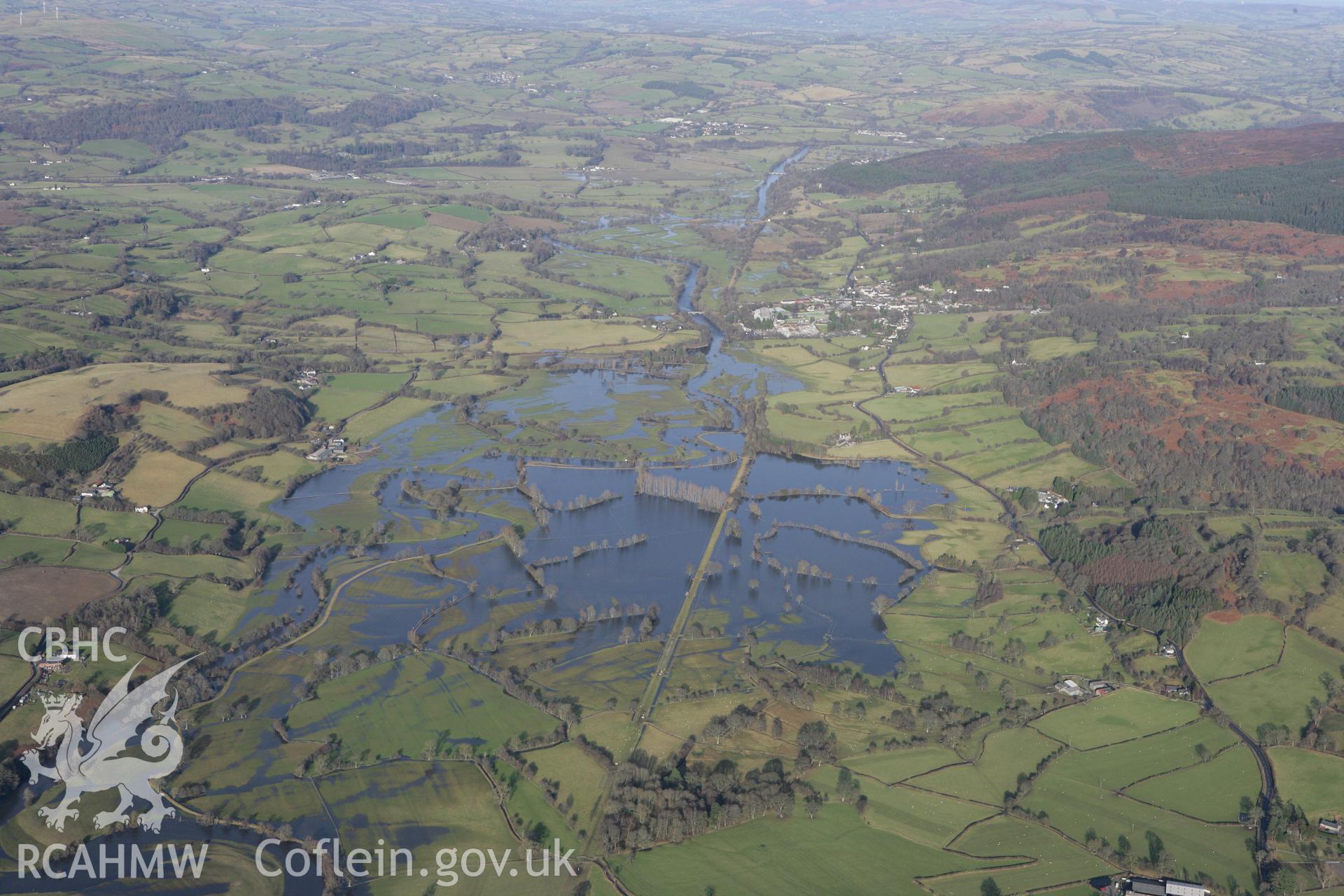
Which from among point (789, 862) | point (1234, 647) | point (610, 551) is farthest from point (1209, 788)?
point (610, 551)

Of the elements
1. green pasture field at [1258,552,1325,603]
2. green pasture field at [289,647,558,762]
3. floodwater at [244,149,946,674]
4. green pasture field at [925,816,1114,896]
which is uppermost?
green pasture field at [1258,552,1325,603]

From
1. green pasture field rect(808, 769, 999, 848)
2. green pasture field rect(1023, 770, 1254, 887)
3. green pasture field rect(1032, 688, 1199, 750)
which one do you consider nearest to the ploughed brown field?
green pasture field rect(808, 769, 999, 848)

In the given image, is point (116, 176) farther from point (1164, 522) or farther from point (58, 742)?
point (1164, 522)

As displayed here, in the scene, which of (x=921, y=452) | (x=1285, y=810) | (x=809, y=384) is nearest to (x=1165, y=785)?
(x=1285, y=810)

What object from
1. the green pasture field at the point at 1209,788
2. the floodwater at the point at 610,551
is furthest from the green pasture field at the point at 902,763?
the green pasture field at the point at 1209,788

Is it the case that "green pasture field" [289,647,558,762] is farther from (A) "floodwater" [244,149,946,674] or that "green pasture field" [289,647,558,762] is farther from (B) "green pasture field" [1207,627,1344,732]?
(B) "green pasture field" [1207,627,1344,732]

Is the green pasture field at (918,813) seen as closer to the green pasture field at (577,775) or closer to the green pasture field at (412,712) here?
the green pasture field at (577,775)

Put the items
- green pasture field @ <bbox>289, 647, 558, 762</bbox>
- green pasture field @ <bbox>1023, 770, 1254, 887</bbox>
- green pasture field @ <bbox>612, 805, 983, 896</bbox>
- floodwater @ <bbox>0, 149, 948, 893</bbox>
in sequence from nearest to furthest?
green pasture field @ <bbox>612, 805, 983, 896</bbox>, green pasture field @ <bbox>1023, 770, 1254, 887</bbox>, green pasture field @ <bbox>289, 647, 558, 762</bbox>, floodwater @ <bbox>0, 149, 948, 893</bbox>

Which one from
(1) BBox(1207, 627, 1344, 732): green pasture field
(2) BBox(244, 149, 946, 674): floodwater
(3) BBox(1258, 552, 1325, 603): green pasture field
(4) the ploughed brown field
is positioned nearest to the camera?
(1) BBox(1207, 627, 1344, 732): green pasture field

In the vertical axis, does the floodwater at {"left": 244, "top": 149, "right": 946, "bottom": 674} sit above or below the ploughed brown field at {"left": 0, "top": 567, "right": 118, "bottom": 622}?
below
